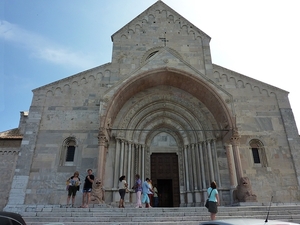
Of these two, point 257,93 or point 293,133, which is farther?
point 257,93

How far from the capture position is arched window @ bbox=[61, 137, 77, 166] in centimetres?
1273

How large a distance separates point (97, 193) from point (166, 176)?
16.4ft

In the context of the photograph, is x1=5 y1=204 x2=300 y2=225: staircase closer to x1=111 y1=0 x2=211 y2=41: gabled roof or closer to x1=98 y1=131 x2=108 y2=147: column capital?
x1=98 y1=131 x2=108 y2=147: column capital

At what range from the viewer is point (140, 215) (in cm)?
823

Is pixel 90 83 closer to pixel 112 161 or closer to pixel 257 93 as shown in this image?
pixel 112 161

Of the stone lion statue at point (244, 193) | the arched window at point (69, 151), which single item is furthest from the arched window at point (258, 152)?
the arched window at point (69, 151)

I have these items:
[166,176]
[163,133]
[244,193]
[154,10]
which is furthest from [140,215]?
[154,10]

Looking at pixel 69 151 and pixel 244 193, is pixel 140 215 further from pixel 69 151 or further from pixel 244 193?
pixel 69 151

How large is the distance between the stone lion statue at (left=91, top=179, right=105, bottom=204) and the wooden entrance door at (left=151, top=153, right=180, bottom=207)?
4.19m

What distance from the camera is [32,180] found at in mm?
12039

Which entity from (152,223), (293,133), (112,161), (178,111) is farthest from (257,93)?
(152,223)

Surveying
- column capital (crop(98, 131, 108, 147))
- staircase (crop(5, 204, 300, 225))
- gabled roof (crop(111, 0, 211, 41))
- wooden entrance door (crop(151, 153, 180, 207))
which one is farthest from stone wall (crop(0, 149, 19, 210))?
gabled roof (crop(111, 0, 211, 41))

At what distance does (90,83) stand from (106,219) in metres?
8.98

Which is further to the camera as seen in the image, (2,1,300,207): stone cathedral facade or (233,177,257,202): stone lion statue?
(2,1,300,207): stone cathedral facade
